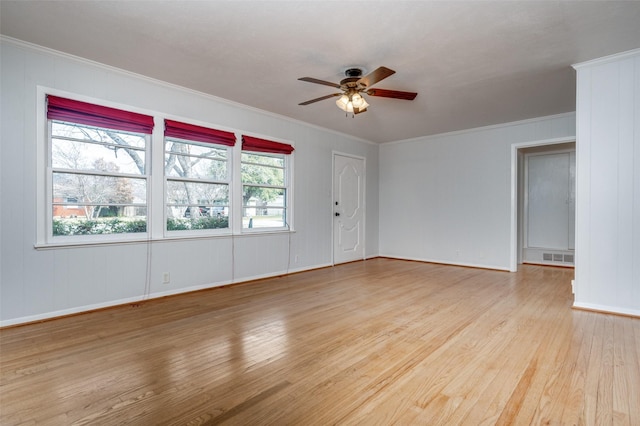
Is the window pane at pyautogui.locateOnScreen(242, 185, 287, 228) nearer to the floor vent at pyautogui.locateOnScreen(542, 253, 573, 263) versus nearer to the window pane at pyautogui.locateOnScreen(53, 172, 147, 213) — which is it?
the window pane at pyautogui.locateOnScreen(53, 172, 147, 213)

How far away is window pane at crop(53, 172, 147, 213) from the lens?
3.28 m

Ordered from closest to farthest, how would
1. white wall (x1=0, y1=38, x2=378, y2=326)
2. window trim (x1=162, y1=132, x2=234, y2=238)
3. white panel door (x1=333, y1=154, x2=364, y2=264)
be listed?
white wall (x1=0, y1=38, x2=378, y2=326) → window trim (x1=162, y1=132, x2=234, y2=238) → white panel door (x1=333, y1=154, x2=364, y2=264)

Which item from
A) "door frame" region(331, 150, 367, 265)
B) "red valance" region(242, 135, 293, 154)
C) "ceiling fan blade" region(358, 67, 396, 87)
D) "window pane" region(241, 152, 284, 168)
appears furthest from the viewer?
"door frame" region(331, 150, 367, 265)

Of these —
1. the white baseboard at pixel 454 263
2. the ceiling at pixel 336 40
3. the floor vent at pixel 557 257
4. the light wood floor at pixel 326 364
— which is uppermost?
the ceiling at pixel 336 40

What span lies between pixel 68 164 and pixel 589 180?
5.27m

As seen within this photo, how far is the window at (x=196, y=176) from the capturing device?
4047 millimetres

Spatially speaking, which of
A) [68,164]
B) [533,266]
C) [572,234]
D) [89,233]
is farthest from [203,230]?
[572,234]

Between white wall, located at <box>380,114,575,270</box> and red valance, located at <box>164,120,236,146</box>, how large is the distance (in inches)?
153

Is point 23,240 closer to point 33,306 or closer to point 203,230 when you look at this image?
point 33,306

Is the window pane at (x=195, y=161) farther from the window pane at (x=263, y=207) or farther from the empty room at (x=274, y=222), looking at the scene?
the window pane at (x=263, y=207)

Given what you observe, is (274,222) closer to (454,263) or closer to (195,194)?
(195,194)

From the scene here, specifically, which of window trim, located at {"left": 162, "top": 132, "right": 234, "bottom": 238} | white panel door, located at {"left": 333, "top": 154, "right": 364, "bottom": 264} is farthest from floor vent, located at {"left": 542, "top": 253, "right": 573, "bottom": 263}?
window trim, located at {"left": 162, "top": 132, "right": 234, "bottom": 238}

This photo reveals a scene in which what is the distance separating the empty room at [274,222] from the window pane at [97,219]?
0.02 meters

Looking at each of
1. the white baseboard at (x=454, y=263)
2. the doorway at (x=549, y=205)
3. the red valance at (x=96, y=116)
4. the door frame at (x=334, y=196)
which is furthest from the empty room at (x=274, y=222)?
the doorway at (x=549, y=205)
